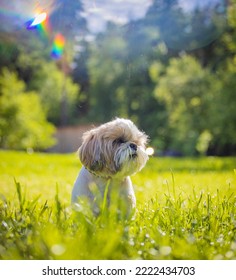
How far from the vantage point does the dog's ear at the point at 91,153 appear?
3.43m

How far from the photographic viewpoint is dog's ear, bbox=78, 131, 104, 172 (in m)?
3.43

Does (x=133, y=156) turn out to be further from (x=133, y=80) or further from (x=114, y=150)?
(x=133, y=80)

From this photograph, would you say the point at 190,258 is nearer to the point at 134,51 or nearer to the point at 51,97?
the point at 134,51

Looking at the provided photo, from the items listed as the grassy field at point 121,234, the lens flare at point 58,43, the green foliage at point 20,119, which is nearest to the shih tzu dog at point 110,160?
the grassy field at point 121,234

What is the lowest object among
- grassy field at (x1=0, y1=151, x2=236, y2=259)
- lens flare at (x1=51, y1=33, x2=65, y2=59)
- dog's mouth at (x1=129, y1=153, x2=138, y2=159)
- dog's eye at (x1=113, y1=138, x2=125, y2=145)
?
grassy field at (x1=0, y1=151, x2=236, y2=259)

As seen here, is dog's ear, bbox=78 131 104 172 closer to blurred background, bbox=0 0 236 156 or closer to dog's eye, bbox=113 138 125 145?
dog's eye, bbox=113 138 125 145

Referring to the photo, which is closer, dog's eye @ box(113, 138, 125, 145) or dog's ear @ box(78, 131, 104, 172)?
dog's ear @ box(78, 131, 104, 172)

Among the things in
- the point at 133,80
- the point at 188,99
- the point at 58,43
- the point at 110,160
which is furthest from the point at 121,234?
the point at 133,80

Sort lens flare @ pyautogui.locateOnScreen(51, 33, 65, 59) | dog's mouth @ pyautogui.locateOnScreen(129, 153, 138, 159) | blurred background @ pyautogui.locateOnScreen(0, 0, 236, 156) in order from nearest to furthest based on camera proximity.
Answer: dog's mouth @ pyautogui.locateOnScreen(129, 153, 138, 159) → lens flare @ pyautogui.locateOnScreen(51, 33, 65, 59) → blurred background @ pyautogui.locateOnScreen(0, 0, 236, 156)

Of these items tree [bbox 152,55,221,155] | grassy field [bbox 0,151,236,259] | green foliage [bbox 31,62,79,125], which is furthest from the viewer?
green foliage [bbox 31,62,79,125]

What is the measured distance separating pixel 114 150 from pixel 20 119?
8.70m

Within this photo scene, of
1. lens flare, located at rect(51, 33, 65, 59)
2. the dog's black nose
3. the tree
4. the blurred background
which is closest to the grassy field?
the dog's black nose

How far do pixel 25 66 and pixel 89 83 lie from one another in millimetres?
2539

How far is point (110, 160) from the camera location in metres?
3.47
